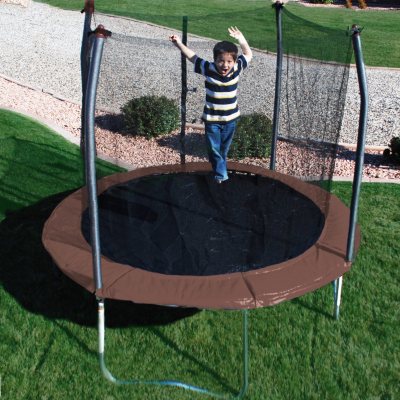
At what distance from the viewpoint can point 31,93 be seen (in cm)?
1007

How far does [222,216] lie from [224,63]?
1325 mm

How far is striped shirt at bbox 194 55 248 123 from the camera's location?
463cm

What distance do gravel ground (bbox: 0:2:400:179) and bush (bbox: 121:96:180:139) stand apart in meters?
0.18

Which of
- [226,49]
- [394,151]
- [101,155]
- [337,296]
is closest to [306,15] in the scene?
[394,151]

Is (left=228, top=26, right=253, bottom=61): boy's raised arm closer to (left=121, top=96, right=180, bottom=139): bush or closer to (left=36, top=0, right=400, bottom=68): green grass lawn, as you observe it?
(left=121, top=96, right=180, bottom=139): bush

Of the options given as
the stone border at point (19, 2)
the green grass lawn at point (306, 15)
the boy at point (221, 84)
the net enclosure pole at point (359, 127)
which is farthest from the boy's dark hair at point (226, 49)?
the stone border at point (19, 2)

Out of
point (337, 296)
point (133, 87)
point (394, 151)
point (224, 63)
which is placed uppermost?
point (224, 63)

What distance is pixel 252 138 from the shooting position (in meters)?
6.52

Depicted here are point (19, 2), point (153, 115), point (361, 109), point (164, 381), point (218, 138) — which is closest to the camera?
point (361, 109)

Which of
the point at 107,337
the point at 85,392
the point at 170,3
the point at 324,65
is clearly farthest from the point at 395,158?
the point at 170,3

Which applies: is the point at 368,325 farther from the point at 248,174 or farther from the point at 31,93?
the point at 31,93

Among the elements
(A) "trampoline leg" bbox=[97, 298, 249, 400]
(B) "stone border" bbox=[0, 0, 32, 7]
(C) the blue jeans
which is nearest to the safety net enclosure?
(A) "trampoline leg" bbox=[97, 298, 249, 400]

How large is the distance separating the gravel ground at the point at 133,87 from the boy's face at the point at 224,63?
1.69 ft

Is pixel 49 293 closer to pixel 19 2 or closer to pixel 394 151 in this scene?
pixel 394 151
